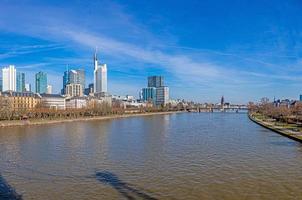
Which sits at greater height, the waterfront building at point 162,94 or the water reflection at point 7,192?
the waterfront building at point 162,94

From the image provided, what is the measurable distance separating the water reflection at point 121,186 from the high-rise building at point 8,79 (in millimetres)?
112665

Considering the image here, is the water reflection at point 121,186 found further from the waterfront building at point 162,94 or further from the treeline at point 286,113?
the waterfront building at point 162,94

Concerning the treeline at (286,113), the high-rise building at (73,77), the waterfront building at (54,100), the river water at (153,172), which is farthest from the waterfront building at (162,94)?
the river water at (153,172)

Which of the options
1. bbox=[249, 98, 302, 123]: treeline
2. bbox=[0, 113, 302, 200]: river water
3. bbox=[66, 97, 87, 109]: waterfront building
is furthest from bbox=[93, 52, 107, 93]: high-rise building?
bbox=[0, 113, 302, 200]: river water

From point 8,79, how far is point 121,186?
116 m

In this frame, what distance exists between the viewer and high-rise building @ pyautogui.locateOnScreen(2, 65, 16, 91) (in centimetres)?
11438

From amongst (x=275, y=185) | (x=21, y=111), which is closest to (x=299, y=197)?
(x=275, y=185)

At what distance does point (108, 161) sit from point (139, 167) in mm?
1559

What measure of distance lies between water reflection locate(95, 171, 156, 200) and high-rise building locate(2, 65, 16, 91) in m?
113

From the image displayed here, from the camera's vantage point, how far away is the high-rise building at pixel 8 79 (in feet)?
375

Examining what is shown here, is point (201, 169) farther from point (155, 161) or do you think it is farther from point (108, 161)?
point (108, 161)

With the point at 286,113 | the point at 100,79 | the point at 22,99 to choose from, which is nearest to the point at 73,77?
the point at 100,79

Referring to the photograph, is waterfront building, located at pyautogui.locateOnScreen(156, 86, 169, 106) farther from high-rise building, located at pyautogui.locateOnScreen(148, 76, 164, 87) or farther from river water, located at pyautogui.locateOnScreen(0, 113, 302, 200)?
river water, located at pyautogui.locateOnScreen(0, 113, 302, 200)

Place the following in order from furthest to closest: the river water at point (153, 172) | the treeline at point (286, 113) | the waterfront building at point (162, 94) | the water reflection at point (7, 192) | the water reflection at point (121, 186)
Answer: the waterfront building at point (162, 94) → the treeline at point (286, 113) → the river water at point (153, 172) → the water reflection at point (121, 186) → the water reflection at point (7, 192)
